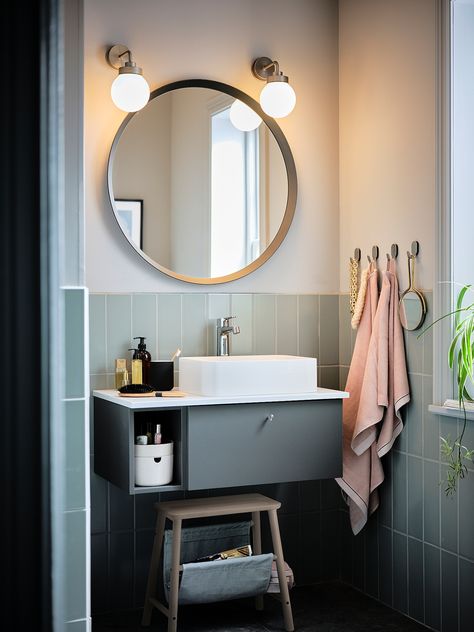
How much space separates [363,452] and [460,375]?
25.9 inches

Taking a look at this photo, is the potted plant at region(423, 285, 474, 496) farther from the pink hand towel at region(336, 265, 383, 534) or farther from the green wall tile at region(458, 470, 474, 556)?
the pink hand towel at region(336, 265, 383, 534)

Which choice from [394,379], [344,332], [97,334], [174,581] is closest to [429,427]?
[394,379]

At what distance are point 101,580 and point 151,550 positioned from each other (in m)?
0.22

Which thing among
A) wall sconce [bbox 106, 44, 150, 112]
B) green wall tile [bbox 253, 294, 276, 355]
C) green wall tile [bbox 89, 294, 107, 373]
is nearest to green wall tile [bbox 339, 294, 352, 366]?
green wall tile [bbox 253, 294, 276, 355]

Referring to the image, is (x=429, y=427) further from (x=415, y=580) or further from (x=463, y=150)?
(x=463, y=150)

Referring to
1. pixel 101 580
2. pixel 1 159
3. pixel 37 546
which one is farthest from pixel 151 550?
pixel 1 159

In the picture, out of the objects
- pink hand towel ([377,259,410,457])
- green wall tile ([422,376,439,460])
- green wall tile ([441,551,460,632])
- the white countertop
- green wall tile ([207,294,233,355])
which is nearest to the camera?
the white countertop

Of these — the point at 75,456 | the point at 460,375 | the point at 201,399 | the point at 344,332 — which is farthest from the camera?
the point at 344,332

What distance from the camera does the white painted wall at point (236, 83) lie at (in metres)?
2.99

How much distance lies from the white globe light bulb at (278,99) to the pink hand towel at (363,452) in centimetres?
73

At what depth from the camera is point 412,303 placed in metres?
2.92

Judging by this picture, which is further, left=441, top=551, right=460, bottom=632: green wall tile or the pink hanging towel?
the pink hanging towel

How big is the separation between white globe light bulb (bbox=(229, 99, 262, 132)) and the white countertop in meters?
1.18

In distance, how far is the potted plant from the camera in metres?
2.47
